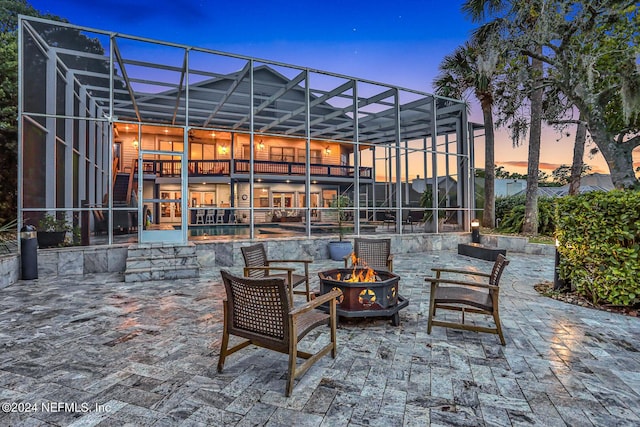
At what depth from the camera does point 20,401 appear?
84.4 inches

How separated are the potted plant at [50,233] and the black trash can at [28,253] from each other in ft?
2.31

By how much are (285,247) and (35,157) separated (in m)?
5.95

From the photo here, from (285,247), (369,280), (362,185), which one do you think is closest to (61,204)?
(285,247)

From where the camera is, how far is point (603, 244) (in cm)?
429

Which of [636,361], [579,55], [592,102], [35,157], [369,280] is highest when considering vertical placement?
[579,55]

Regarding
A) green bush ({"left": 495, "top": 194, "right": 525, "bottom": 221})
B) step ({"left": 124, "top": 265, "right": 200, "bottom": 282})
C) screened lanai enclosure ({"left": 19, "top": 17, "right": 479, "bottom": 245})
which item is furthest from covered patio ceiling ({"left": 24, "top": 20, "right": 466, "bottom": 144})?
green bush ({"left": 495, "top": 194, "right": 525, "bottom": 221})

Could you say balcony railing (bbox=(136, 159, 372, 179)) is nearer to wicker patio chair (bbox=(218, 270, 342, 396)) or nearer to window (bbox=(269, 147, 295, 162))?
window (bbox=(269, 147, 295, 162))

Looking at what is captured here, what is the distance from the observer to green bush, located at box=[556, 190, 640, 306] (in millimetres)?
4066

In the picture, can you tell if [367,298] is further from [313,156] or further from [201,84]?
[313,156]

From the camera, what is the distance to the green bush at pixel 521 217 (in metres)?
10.9

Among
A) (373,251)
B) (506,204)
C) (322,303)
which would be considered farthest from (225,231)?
(506,204)

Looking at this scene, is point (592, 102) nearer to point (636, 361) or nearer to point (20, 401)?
point (636, 361)

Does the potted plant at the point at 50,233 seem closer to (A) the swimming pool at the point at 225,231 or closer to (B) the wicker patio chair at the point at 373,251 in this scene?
(A) the swimming pool at the point at 225,231

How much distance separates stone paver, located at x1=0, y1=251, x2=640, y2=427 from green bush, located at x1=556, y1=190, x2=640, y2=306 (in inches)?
16.8
